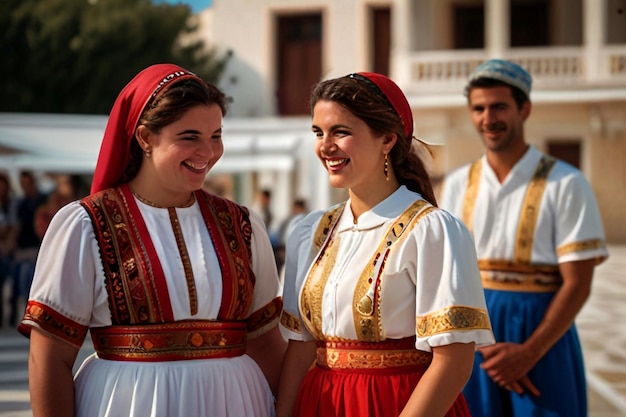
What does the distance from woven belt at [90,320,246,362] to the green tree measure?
64.5 feet

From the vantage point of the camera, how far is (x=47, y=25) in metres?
21.5

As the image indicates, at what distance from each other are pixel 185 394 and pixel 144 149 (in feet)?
1.99

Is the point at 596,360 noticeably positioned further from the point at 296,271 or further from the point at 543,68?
the point at 543,68

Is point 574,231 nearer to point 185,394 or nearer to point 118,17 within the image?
point 185,394

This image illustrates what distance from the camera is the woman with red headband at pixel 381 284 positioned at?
2.05 m

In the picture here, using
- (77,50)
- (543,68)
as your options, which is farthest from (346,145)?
(77,50)

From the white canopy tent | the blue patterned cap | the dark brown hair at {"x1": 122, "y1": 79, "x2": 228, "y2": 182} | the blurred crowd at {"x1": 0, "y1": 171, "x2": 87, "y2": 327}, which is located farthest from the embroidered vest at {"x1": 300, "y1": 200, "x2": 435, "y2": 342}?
the white canopy tent

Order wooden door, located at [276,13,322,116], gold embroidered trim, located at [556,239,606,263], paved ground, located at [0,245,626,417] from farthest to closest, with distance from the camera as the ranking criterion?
wooden door, located at [276,13,322,116]
paved ground, located at [0,245,626,417]
gold embroidered trim, located at [556,239,606,263]

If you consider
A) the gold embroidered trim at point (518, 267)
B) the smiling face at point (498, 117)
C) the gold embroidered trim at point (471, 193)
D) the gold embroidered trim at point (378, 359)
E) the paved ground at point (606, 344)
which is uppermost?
the smiling face at point (498, 117)

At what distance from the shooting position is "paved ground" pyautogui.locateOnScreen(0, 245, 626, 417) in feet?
18.5

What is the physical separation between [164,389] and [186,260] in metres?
0.32

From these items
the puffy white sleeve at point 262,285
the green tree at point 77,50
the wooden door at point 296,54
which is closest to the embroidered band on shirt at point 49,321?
the puffy white sleeve at point 262,285

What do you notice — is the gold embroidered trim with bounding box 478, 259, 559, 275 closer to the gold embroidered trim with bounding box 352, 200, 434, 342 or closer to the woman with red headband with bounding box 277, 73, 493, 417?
the woman with red headband with bounding box 277, 73, 493, 417

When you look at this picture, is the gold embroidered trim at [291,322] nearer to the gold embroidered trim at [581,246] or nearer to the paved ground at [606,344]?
the gold embroidered trim at [581,246]
